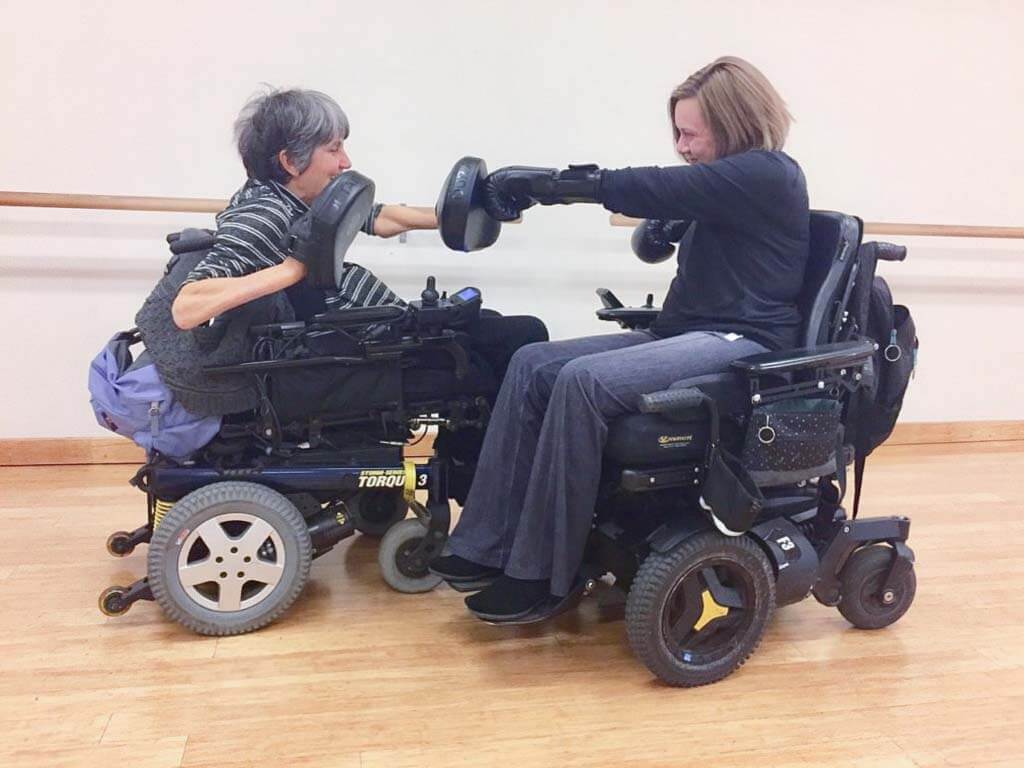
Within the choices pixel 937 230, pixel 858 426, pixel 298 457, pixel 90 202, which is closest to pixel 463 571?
pixel 298 457

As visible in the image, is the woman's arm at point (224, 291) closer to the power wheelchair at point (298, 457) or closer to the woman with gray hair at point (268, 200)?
the woman with gray hair at point (268, 200)

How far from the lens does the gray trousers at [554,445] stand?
159 centimetres

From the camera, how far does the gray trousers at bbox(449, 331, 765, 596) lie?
1593 mm

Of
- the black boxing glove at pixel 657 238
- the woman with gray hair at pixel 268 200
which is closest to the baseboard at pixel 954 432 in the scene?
the black boxing glove at pixel 657 238

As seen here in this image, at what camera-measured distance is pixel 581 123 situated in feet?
9.31

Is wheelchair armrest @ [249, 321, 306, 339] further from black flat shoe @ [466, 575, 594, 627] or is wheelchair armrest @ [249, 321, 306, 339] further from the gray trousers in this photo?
black flat shoe @ [466, 575, 594, 627]

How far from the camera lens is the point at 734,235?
1.75m

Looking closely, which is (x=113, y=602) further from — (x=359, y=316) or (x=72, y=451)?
(x=72, y=451)

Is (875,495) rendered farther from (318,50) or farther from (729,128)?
(318,50)

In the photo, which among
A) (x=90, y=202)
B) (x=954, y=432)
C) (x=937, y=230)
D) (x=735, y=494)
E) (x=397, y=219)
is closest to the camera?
(x=735, y=494)

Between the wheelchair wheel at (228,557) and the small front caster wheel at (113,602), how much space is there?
0.29 ft

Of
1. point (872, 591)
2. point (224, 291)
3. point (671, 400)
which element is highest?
point (224, 291)

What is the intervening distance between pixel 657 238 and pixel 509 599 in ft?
2.95

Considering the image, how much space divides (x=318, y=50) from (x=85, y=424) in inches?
52.3
